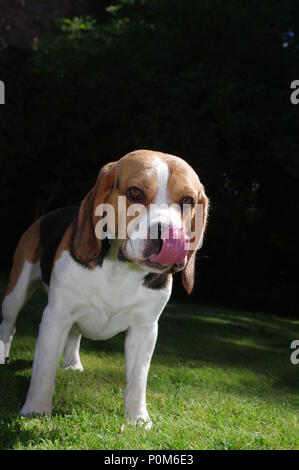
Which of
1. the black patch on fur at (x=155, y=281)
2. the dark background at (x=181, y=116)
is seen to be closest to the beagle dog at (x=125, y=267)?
the black patch on fur at (x=155, y=281)

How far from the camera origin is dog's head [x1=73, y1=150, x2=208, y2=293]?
2.91m

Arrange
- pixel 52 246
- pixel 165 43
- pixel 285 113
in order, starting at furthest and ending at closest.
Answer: pixel 165 43
pixel 285 113
pixel 52 246

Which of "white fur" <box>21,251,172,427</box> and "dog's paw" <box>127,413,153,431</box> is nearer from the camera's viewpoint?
"dog's paw" <box>127,413,153,431</box>

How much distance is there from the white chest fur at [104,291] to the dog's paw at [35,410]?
594 mm

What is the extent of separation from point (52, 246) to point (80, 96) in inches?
388

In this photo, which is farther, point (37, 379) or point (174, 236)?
point (37, 379)

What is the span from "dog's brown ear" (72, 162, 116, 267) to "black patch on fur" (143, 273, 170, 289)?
34 cm

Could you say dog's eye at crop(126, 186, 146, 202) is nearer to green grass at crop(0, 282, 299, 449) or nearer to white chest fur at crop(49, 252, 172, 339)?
white chest fur at crop(49, 252, 172, 339)

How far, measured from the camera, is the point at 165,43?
13281 mm

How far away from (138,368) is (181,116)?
9.77 meters

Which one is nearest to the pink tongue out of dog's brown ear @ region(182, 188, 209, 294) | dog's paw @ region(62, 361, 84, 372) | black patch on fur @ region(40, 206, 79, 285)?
dog's brown ear @ region(182, 188, 209, 294)

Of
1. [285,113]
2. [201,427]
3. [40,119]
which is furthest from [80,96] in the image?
[201,427]

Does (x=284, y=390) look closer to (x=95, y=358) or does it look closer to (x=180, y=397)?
(x=180, y=397)

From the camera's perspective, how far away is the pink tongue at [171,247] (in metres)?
2.87
